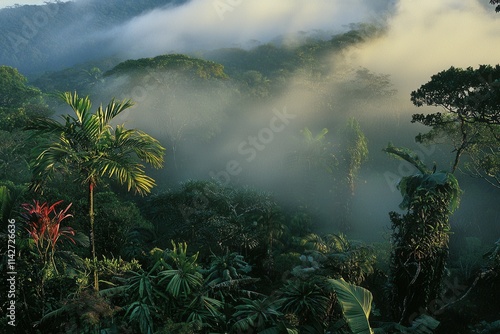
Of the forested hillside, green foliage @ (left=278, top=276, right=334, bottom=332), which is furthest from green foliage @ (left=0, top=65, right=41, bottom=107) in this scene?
green foliage @ (left=278, top=276, right=334, bottom=332)

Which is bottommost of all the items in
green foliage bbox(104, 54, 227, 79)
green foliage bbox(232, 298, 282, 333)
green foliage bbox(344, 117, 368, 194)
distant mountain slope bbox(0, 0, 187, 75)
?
green foliage bbox(232, 298, 282, 333)

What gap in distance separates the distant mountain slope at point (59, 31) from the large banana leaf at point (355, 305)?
92242 millimetres

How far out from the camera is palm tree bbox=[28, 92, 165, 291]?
6.76 meters

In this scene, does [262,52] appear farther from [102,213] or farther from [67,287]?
[67,287]

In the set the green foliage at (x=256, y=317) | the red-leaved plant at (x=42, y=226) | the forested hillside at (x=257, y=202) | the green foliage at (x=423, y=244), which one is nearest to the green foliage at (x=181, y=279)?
the forested hillside at (x=257, y=202)

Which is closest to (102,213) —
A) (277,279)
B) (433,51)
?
(277,279)

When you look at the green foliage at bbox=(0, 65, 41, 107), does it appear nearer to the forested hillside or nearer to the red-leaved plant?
the forested hillside

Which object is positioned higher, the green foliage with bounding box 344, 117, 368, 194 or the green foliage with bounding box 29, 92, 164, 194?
the green foliage with bounding box 344, 117, 368, 194

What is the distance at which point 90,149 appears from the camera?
7.07m

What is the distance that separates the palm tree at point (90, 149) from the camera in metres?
6.76

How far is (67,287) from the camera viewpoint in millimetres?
7594

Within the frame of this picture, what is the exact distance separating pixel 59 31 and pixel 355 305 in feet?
375

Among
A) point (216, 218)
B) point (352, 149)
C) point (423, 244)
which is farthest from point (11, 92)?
point (423, 244)

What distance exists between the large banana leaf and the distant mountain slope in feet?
303
